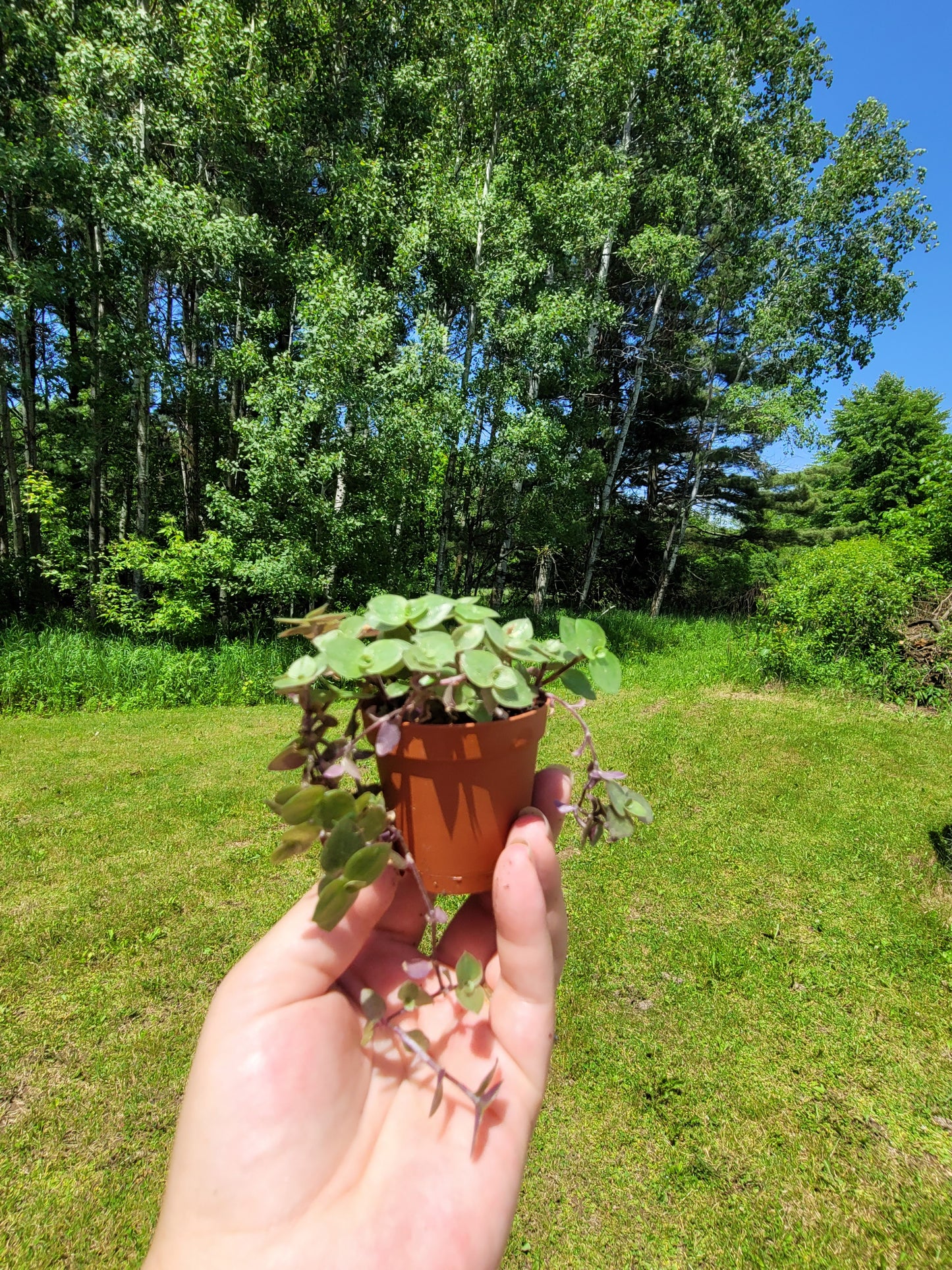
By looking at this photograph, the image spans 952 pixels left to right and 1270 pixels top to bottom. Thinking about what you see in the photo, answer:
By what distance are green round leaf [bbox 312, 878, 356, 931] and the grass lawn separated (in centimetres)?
164

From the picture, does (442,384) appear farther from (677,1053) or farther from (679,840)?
(677,1053)

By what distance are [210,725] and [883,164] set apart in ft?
54.8

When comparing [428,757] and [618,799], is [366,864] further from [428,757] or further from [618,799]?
[618,799]

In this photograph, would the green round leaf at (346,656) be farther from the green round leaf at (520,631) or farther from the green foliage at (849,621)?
the green foliage at (849,621)

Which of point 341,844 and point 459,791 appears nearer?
point 341,844

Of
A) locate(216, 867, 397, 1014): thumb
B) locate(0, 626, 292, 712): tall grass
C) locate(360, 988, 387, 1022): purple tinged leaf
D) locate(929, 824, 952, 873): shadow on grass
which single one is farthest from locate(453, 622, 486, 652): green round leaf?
locate(0, 626, 292, 712): tall grass

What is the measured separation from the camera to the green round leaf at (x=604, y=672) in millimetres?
885

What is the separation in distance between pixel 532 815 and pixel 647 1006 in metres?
2.03

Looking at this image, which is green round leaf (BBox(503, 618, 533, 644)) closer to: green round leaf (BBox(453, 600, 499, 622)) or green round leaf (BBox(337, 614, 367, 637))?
green round leaf (BBox(453, 600, 499, 622))

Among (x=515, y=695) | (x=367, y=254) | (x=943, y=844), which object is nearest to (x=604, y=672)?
(x=515, y=695)

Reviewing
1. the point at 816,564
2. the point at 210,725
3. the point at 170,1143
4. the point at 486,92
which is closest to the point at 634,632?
the point at 816,564

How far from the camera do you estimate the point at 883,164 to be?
12094mm

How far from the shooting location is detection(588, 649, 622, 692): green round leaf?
89 cm

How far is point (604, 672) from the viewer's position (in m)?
0.90
